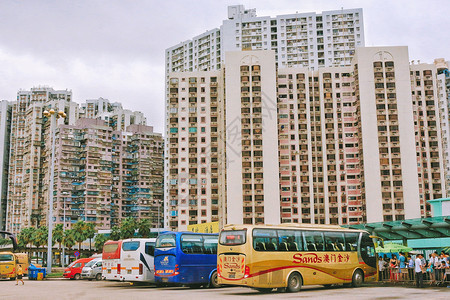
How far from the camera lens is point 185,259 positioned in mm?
27781

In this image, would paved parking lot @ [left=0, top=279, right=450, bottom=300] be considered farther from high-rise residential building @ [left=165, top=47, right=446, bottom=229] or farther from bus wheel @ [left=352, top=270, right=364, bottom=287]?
high-rise residential building @ [left=165, top=47, right=446, bottom=229]

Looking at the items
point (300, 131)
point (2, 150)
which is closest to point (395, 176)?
point (300, 131)

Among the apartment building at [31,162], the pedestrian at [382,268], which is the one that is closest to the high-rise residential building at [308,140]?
the pedestrian at [382,268]

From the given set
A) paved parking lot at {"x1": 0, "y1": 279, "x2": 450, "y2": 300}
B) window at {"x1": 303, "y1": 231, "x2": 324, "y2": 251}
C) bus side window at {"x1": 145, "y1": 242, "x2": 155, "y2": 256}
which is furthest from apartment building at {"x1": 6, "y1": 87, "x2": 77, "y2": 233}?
window at {"x1": 303, "y1": 231, "x2": 324, "y2": 251}

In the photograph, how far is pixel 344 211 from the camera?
3462 inches

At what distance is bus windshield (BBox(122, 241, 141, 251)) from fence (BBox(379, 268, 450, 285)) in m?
Result: 15.9

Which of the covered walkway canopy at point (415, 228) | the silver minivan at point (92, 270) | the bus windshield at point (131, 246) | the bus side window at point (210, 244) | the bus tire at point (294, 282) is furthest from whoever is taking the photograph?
the silver minivan at point (92, 270)

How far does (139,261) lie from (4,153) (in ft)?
481

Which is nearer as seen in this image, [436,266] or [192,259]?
[436,266]

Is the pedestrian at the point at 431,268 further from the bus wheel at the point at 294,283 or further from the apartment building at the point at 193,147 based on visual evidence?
the apartment building at the point at 193,147

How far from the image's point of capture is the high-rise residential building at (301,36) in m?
130

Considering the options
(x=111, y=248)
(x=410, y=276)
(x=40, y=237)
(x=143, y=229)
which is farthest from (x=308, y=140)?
(x=111, y=248)

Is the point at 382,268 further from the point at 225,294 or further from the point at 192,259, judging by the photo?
the point at 192,259

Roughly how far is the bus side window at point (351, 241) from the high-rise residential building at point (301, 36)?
10268cm
